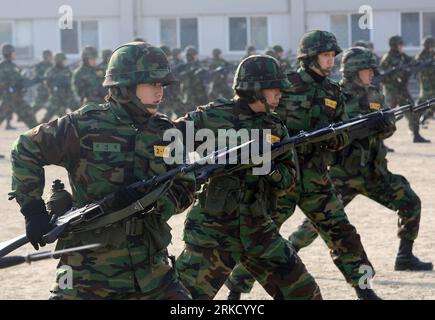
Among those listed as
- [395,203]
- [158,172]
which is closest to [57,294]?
[158,172]

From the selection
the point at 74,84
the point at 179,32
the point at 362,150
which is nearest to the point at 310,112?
the point at 362,150

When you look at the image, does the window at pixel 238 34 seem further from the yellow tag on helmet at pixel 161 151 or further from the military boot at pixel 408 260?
the yellow tag on helmet at pixel 161 151

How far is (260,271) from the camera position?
19.1ft

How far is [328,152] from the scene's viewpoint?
7.13m

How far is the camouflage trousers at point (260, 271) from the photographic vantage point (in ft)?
18.8

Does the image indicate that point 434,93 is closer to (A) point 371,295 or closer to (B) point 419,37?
(A) point 371,295

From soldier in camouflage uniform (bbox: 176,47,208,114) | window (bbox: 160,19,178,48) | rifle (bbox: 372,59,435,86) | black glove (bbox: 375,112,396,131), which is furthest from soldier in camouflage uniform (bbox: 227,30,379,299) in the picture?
window (bbox: 160,19,178,48)

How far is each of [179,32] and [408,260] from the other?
26846 mm

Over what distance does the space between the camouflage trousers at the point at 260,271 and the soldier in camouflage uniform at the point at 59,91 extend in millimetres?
16570

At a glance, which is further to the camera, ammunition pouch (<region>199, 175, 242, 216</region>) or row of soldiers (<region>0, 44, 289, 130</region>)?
row of soldiers (<region>0, 44, 289, 130</region>)

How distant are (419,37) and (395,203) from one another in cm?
2626

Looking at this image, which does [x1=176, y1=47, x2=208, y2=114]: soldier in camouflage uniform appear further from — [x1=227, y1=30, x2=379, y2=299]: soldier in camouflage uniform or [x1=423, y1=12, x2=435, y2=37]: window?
[x1=227, y1=30, x2=379, y2=299]: soldier in camouflage uniform

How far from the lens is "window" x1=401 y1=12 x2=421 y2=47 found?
33188 millimetres

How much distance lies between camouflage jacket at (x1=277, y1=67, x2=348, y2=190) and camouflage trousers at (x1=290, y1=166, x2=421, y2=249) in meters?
0.79
